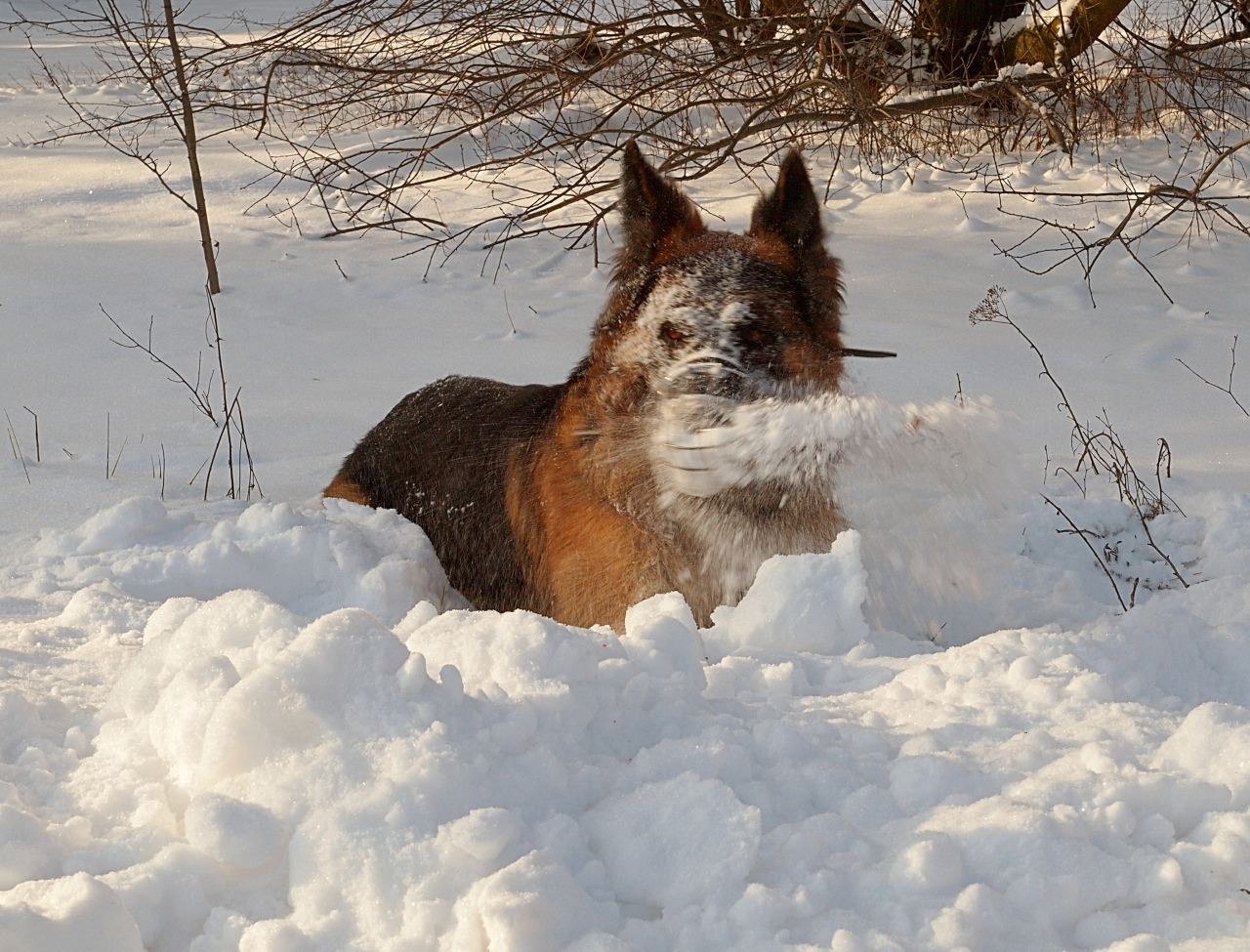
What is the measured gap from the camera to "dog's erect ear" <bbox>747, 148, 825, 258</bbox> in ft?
10.4

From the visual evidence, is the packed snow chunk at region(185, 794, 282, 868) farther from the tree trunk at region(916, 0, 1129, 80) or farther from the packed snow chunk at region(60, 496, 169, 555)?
the tree trunk at region(916, 0, 1129, 80)

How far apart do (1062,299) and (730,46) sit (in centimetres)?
311

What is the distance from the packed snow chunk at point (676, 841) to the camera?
149 centimetres

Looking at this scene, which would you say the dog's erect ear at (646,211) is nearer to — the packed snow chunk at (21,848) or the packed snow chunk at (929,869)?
the packed snow chunk at (929,869)

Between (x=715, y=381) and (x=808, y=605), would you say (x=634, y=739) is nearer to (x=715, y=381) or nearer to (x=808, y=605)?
(x=808, y=605)

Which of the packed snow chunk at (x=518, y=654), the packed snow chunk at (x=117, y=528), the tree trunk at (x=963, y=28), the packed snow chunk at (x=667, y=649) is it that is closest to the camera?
the packed snow chunk at (x=518, y=654)

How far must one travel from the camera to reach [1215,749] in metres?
1.81

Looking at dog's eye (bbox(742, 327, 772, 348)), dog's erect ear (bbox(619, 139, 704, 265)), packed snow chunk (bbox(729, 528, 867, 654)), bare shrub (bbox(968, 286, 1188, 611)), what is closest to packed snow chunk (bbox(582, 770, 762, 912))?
packed snow chunk (bbox(729, 528, 867, 654))

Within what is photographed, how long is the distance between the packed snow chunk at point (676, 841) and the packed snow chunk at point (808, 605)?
978 mm

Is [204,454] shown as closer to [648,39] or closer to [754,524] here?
[754,524]

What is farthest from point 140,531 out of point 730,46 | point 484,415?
point 730,46

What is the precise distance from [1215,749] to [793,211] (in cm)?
194

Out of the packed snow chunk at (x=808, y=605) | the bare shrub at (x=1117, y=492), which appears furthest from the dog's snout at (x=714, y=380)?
the bare shrub at (x=1117, y=492)

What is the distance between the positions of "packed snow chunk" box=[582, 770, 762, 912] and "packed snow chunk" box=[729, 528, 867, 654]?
98 centimetres
